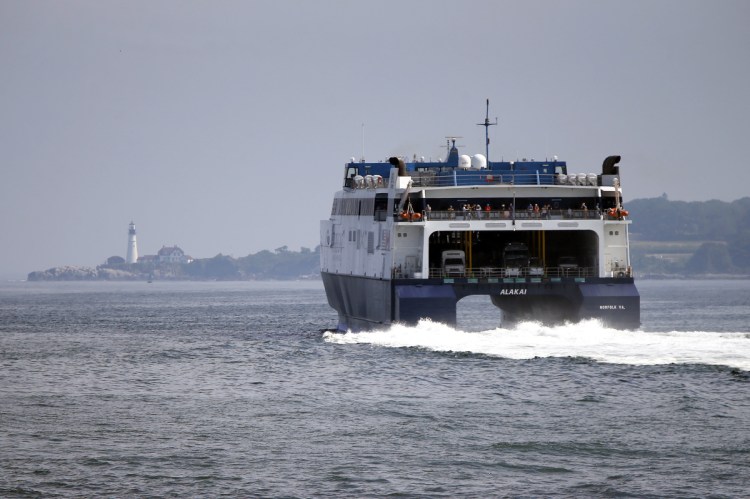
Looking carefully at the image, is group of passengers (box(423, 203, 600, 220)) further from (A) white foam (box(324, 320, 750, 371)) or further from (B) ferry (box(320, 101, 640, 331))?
(A) white foam (box(324, 320, 750, 371))

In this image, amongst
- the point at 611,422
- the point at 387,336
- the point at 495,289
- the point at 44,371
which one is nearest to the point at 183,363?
the point at 44,371

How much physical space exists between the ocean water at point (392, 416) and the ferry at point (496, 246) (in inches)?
57.2

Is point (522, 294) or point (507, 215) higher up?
point (507, 215)

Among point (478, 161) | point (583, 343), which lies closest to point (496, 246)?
point (478, 161)

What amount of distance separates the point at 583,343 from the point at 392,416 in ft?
55.7

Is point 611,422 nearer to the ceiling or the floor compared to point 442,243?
nearer to the floor

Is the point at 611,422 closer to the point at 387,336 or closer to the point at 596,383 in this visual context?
the point at 596,383

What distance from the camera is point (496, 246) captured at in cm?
6400

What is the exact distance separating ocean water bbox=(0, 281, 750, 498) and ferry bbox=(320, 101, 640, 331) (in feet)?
4.77

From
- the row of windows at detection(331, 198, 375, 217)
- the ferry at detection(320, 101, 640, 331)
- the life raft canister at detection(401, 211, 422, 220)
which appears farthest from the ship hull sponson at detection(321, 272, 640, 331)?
the row of windows at detection(331, 198, 375, 217)

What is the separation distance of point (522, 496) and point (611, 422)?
8704mm

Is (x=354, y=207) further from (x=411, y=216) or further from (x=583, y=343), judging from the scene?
(x=583, y=343)

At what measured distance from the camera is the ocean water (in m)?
26.9

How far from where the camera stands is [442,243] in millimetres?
63062
